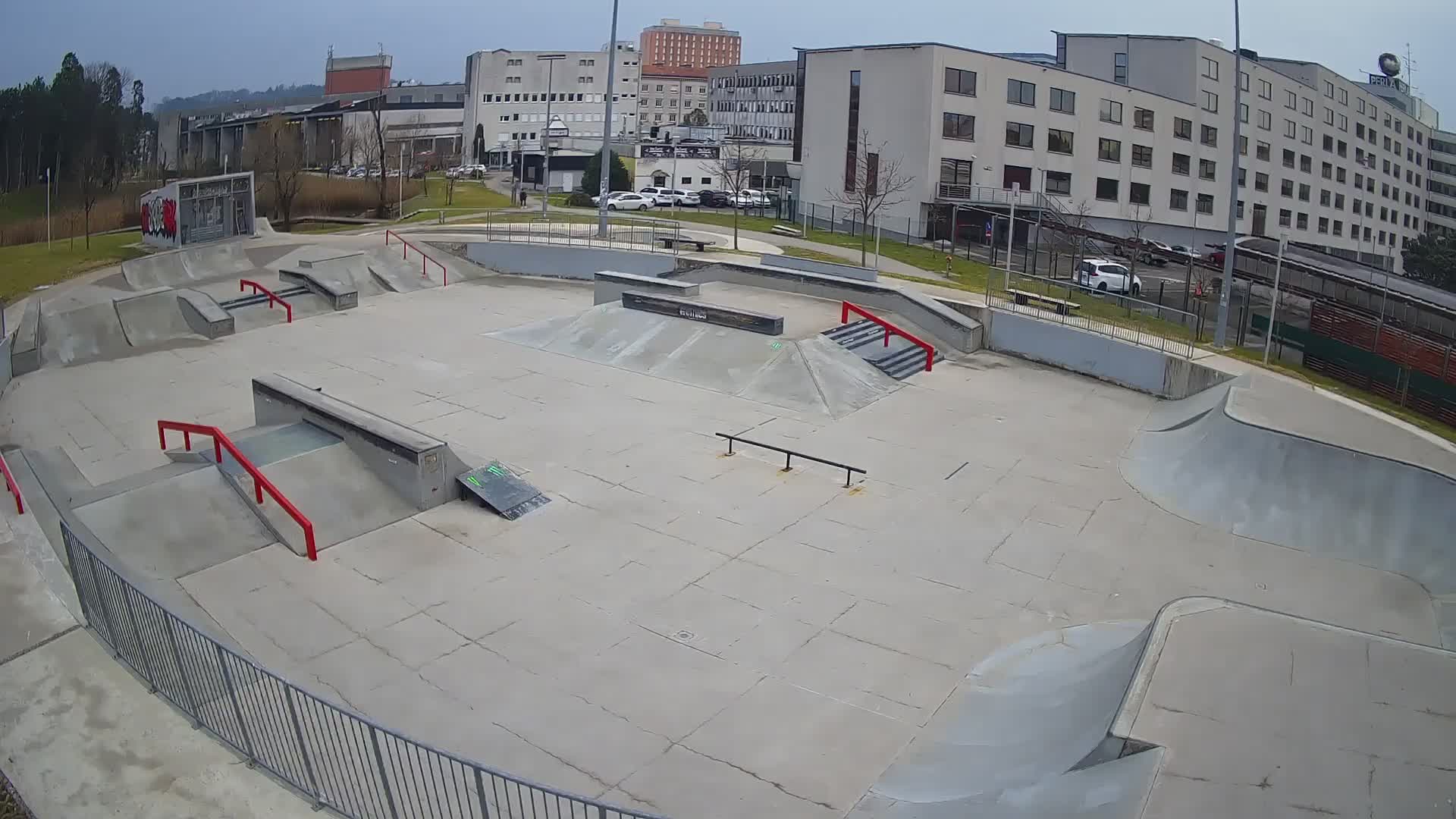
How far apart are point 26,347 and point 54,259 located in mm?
14062

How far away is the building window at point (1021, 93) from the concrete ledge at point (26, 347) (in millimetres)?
40555

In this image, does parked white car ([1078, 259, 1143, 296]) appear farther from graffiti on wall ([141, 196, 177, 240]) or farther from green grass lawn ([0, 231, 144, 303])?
green grass lawn ([0, 231, 144, 303])

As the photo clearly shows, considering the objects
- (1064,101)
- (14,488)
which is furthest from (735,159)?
(14,488)

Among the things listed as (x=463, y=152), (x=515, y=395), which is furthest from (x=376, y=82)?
(x=515, y=395)

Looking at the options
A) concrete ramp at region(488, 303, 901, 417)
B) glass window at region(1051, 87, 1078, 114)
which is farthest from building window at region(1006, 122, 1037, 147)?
concrete ramp at region(488, 303, 901, 417)

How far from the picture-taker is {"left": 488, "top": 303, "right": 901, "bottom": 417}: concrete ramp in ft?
72.5

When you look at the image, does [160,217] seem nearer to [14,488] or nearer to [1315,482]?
[14,488]

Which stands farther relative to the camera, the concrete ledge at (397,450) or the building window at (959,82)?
the building window at (959,82)

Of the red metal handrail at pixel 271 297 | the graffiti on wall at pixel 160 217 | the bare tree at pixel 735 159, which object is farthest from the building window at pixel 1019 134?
the graffiti on wall at pixel 160 217

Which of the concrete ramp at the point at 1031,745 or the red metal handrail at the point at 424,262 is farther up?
the red metal handrail at the point at 424,262

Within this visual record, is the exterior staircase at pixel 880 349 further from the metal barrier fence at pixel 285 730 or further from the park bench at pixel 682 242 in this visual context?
the metal barrier fence at pixel 285 730

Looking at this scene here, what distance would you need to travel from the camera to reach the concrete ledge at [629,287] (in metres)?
27.4

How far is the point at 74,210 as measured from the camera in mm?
49438

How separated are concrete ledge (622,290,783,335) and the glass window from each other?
1238 inches
